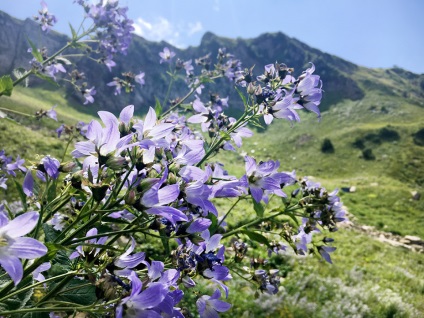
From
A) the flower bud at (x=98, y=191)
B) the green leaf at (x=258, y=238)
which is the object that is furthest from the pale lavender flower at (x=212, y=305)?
the flower bud at (x=98, y=191)

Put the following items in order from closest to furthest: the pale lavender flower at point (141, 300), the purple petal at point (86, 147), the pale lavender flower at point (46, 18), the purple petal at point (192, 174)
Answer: the pale lavender flower at point (141, 300)
the purple petal at point (86, 147)
the purple petal at point (192, 174)
the pale lavender flower at point (46, 18)

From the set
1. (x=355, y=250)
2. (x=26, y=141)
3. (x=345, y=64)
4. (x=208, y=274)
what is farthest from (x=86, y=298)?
(x=345, y=64)

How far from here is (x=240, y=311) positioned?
16.8 ft

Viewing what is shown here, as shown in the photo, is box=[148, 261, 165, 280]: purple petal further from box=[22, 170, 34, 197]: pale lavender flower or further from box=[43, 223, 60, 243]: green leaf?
box=[22, 170, 34, 197]: pale lavender flower

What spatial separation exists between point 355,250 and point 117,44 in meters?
9.41

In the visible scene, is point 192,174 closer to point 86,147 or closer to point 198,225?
point 198,225

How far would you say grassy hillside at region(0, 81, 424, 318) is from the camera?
6.05m

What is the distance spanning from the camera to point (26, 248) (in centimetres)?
82

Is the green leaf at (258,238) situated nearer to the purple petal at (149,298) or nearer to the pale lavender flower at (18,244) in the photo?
the purple petal at (149,298)

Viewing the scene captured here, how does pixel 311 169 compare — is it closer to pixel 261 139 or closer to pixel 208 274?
pixel 261 139

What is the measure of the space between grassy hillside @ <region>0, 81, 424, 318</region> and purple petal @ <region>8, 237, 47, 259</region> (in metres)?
0.65

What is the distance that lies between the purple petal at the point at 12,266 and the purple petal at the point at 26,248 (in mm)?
14

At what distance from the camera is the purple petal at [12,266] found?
77 cm

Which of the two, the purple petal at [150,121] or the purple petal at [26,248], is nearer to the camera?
the purple petal at [26,248]
